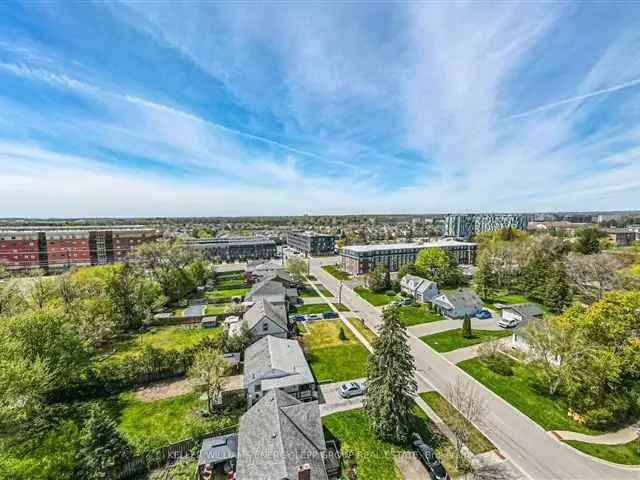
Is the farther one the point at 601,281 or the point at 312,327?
the point at 601,281

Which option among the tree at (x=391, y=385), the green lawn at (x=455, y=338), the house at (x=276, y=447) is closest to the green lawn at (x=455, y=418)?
the tree at (x=391, y=385)

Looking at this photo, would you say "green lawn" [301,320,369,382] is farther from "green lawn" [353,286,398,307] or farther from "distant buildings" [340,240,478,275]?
"distant buildings" [340,240,478,275]

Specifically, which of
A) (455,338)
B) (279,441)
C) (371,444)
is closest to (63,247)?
(279,441)

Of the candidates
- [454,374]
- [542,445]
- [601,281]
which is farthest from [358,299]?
[601,281]

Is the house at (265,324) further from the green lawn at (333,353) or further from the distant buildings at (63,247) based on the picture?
the distant buildings at (63,247)

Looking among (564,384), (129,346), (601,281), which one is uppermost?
(601,281)

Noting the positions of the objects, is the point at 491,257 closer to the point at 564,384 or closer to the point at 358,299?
the point at 358,299

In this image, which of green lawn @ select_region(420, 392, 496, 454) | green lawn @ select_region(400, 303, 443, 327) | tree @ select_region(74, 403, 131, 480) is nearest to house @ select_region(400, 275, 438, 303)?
green lawn @ select_region(400, 303, 443, 327)
